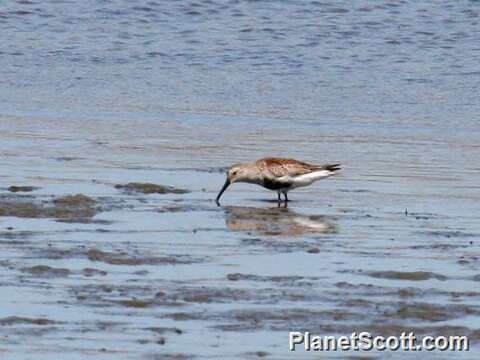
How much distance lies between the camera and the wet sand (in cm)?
883

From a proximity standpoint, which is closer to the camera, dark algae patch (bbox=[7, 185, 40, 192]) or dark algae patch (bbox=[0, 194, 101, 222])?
dark algae patch (bbox=[0, 194, 101, 222])

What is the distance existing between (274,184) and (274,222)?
1.45 meters

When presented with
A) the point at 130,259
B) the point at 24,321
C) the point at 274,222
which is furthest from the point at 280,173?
the point at 24,321

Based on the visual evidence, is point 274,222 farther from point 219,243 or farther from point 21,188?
point 21,188

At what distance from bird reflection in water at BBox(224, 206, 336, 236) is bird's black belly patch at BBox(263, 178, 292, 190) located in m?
0.41

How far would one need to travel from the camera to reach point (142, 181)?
14594 mm

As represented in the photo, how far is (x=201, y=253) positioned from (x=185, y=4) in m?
19.9

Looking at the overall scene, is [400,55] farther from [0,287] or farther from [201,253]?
[0,287]

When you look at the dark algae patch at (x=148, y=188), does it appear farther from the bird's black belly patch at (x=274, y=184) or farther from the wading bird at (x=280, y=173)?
the bird's black belly patch at (x=274, y=184)

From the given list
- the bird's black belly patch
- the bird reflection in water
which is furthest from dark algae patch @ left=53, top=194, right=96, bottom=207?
Result: the bird's black belly patch

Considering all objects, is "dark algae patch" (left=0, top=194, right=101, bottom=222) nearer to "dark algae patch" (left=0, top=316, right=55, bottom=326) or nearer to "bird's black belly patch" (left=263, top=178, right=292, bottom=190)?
"bird's black belly patch" (left=263, top=178, right=292, bottom=190)

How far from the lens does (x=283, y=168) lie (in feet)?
47.1

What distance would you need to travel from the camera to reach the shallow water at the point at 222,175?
9117 mm

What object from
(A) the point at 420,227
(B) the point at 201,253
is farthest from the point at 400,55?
(B) the point at 201,253
